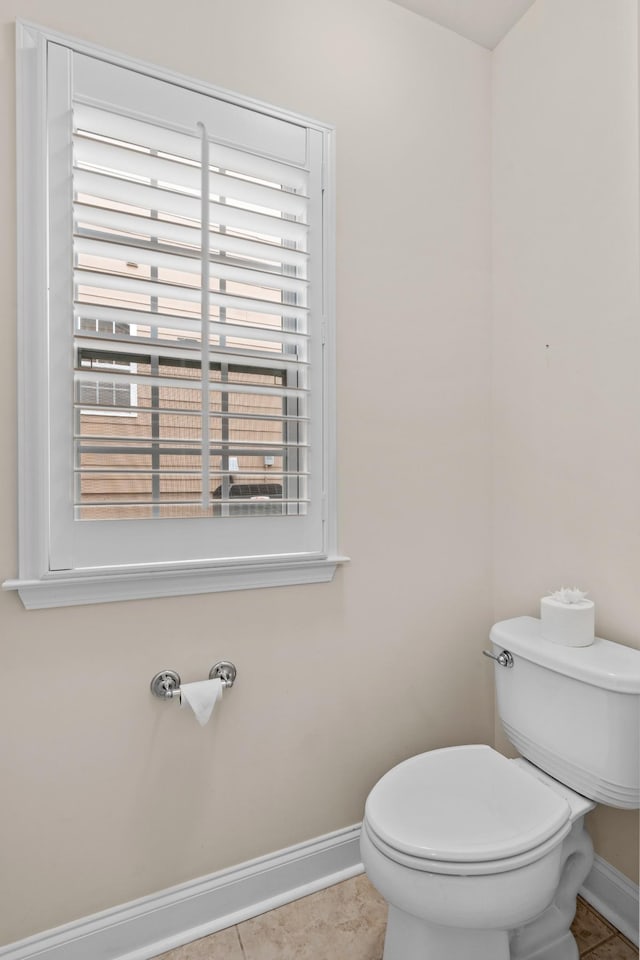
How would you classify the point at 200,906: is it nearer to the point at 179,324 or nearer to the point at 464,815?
the point at 464,815

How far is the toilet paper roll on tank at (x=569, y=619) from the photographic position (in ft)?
4.13

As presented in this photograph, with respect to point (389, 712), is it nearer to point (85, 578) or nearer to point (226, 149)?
point (85, 578)

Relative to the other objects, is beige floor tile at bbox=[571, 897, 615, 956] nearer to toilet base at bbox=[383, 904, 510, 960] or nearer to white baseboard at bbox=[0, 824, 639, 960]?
white baseboard at bbox=[0, 824, 639, 960]

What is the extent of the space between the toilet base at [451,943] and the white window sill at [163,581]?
0.78 meters

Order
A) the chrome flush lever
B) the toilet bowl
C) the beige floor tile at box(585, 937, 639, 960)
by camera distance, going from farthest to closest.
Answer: the chrome flush lever < the beige floor tile at box(585, 937, 639, 960) < the toilet bowl

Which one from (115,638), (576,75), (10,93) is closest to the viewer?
(10,93)

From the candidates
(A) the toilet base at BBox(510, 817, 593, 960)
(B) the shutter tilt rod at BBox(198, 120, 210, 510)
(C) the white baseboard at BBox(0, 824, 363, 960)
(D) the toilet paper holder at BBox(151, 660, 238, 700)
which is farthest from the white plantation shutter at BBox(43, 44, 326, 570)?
(A) the toilet base at BBox(510, 817, 593, 960)

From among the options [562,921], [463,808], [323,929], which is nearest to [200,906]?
[323,929]

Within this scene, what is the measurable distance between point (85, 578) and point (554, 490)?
1.28 metres

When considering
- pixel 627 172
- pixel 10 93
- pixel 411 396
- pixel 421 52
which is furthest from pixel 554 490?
pixel 10 93

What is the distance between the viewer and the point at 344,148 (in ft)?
4.76

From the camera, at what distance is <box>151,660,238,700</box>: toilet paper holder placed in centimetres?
123

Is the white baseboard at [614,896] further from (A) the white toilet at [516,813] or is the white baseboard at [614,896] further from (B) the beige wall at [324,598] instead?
(B) the beige wall at [324,598]

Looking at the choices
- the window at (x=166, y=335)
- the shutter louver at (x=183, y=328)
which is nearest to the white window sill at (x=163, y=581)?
the window at (x=166, y=335)
